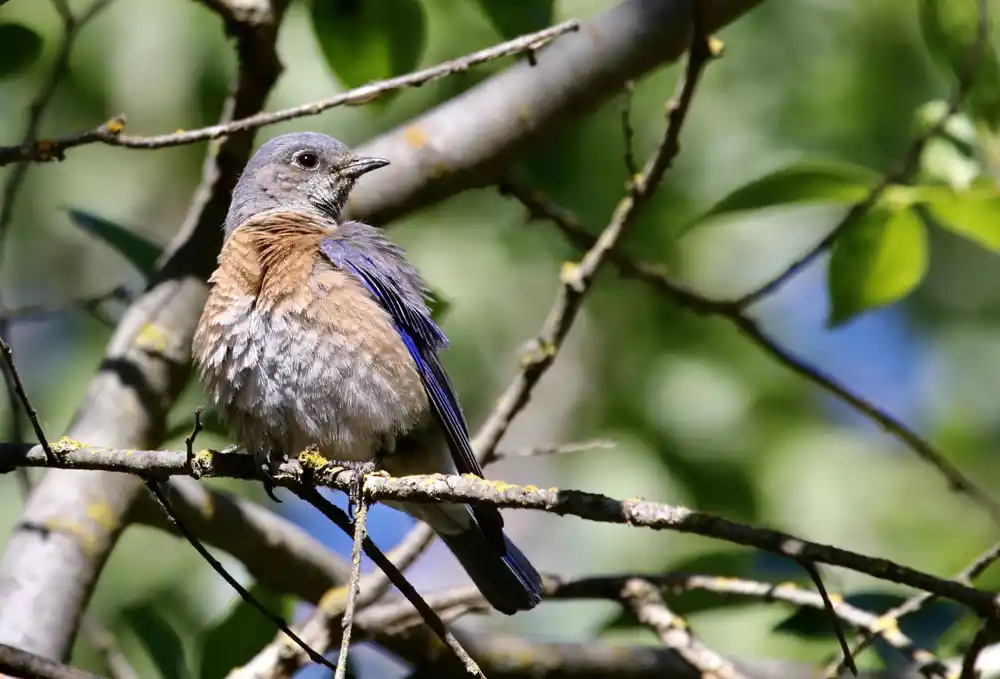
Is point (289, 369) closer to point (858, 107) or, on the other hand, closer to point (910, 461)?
point (858, 107)

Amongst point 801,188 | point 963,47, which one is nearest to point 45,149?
point 801,188

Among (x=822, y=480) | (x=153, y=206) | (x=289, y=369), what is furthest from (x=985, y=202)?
(x=153, y=206)

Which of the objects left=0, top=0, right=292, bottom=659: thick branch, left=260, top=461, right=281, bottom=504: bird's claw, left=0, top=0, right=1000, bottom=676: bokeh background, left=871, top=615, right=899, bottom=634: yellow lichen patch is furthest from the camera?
left=0, top=0, right=1000, bottom=676: bokeh background

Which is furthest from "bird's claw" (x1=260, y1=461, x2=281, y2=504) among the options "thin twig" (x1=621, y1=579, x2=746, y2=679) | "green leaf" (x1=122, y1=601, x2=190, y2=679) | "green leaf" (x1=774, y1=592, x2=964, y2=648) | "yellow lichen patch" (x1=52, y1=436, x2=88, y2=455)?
"green leaf" (x1=774, y1=592, x2=964, y2=648)

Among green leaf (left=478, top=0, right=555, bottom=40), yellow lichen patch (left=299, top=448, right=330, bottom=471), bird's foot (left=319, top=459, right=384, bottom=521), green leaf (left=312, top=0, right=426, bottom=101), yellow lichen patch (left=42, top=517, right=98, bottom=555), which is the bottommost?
bird's foot (left=319, top=459, right=384, bottom=521)

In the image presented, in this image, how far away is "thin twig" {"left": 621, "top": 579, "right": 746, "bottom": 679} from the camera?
445 cm

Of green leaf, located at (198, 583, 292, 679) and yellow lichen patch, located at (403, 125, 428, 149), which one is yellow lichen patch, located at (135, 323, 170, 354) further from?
yellow lichen patch, located at (403, 125, 428, 149)

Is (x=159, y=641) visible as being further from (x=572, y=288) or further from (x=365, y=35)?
(x=365, y=35)

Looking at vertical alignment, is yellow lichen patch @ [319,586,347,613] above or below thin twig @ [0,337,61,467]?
above

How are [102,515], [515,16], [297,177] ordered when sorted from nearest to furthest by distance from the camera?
[102,515] → [515,16] → [297,177]

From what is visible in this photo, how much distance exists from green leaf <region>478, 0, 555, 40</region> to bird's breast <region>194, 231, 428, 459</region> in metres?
1.24

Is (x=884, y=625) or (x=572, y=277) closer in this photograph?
(x=884, y=625)

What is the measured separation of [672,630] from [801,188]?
1.68 meters

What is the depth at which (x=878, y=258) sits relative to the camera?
182 inches
